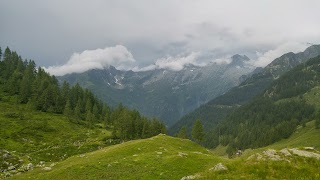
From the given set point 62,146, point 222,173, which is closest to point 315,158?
point 222,173

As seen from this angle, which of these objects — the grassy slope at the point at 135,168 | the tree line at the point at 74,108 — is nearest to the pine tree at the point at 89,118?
the tree line at the point at 74,108

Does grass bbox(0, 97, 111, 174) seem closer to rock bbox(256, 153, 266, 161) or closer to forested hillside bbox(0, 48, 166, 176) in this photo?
forested hillside bbox(0, 48, 166, 176)

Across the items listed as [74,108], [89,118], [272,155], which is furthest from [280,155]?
[74,108]

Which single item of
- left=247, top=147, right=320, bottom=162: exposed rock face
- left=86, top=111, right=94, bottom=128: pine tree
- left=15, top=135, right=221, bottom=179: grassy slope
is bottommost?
left=15, top=135, right=221, bottom=179: grassy slope

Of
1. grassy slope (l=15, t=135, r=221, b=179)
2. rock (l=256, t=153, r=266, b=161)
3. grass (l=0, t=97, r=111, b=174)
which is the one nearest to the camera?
rock (l=256, t=153, r=266, b=161)

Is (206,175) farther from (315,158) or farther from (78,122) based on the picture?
(78,122)

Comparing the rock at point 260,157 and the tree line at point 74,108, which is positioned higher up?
the tree line at point 74,108

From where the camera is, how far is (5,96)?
16938 cm

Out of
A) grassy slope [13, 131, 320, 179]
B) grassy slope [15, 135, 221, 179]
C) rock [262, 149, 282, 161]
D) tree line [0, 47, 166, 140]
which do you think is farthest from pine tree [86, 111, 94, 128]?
rock [262, 149, 282, 161]

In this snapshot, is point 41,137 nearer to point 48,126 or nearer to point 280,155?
point 48,126

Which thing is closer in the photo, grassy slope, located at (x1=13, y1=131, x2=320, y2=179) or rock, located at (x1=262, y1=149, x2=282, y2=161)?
grassy slope, located at (x1=13, y1=131, x2=320, y2=179)

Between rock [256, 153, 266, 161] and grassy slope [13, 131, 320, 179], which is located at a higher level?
rock [256, 153, 266, 161]

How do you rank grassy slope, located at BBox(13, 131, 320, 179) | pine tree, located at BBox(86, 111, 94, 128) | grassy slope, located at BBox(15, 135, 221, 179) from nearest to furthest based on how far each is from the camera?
grassy slope, located at BBox(13, 131, 320, 179) → grassy slope, located at BBox(15, 135, 221, 179) → pine tree, located at BBox(86, 111, 94, 128)

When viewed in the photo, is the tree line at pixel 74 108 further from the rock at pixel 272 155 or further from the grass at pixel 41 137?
the rock at pixel 272 155
